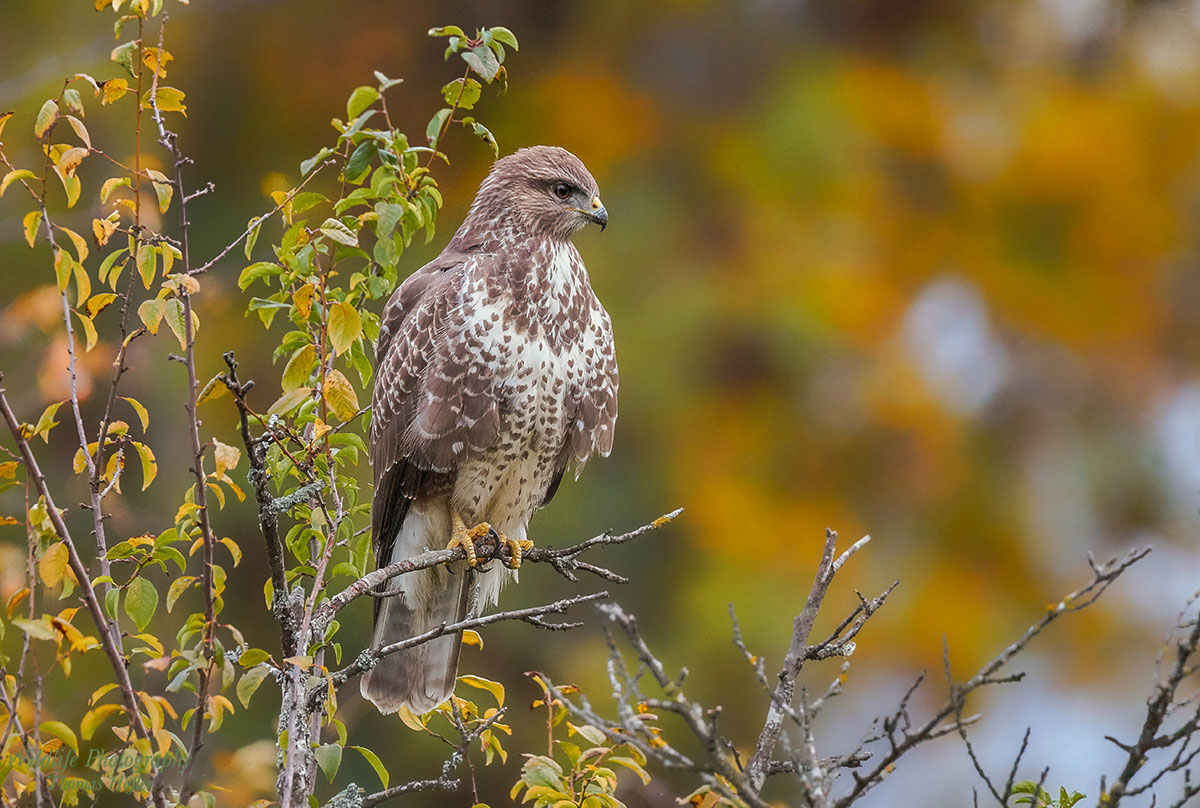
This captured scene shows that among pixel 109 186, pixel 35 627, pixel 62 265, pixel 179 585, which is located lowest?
pixel 35 627

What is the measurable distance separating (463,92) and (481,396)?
996 mm

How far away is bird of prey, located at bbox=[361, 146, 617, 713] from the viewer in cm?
354

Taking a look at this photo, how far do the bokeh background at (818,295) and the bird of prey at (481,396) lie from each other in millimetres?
2845

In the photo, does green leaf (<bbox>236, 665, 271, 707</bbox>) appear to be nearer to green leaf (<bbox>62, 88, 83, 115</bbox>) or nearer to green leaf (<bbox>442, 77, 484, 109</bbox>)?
green leaf (<bbox>62, 88, 83, 115</bbox>)

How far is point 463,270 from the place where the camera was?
3654mm

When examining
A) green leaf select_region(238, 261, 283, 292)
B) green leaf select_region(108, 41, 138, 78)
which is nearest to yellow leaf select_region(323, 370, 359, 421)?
green leaf select_region(238, 261, 283, 292)

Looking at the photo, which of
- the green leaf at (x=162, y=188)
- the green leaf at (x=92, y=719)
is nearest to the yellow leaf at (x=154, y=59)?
the green leaf at (x=162, y=188)

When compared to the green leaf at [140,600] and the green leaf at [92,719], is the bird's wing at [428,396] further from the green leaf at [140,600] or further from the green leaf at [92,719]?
the green leaf at [92,719]

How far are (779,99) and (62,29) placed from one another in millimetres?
4860

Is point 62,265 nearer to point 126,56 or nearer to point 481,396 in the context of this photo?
point 126,56

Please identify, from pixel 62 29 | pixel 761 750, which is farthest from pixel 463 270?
pixel 62 29

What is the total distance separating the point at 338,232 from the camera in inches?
99.0

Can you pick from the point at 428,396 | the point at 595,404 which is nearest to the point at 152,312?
the point at 428,396

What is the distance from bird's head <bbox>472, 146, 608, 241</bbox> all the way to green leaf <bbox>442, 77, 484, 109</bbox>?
1042 millimetres
